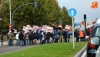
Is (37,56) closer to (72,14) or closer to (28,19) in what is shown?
(72,14)

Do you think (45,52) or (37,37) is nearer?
(45,52)

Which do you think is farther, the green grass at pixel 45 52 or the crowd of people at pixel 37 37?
the crowd of people at pixel 37 37

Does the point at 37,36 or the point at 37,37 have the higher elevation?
the point at 37,36

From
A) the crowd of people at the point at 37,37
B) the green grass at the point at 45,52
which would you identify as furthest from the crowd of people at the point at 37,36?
the green grass at the point at 45,52

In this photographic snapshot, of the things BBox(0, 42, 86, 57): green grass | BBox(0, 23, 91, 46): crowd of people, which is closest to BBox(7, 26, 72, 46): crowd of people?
BBox(0, 23, 91, 46): crowd of people

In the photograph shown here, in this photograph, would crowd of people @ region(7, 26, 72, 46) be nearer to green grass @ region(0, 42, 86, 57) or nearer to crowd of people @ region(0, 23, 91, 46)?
crowd of people @ region(0, 23, 91, 46)

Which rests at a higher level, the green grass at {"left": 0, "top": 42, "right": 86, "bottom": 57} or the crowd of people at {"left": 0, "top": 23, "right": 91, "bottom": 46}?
the crowd of people at {"left": 0, "top": 23, "right": 91, "bottom": 46}

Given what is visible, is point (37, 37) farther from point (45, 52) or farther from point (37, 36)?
point (45, 52)

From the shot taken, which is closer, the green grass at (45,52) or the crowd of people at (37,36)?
the green grass at (45,52)

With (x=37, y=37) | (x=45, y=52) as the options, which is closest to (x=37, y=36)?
(x=37, y=37)

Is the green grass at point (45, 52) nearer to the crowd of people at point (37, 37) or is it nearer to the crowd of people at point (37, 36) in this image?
the crowd of people at point (37, 36)

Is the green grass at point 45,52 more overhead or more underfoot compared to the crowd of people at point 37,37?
more underfoot

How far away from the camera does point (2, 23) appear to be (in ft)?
222

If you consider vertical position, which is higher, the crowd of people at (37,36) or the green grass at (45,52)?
the crowd of people at (37,36)
